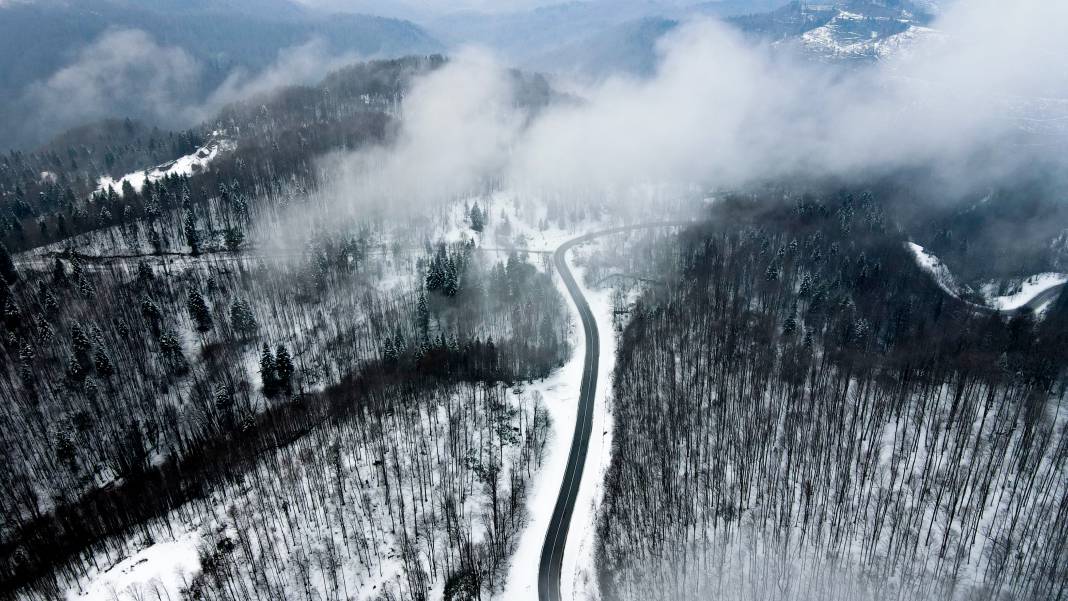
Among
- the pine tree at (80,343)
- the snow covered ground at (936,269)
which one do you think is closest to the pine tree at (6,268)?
the pine tree at (80,343)

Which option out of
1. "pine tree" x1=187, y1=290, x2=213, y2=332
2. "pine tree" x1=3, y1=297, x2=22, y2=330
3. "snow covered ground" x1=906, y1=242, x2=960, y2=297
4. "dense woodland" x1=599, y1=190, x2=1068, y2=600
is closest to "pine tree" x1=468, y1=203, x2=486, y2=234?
"dense woodland" x1=599, y1=190, x2=1068, y2=600

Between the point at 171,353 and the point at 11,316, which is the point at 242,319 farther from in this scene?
the point at 11,316

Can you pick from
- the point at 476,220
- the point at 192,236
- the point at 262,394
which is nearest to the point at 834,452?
the point at 262,394

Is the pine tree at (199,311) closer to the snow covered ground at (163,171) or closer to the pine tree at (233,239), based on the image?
the pine tree at (233,239)

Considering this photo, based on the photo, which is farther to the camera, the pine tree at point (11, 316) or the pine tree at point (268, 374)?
the pine tree at point (268, 374)

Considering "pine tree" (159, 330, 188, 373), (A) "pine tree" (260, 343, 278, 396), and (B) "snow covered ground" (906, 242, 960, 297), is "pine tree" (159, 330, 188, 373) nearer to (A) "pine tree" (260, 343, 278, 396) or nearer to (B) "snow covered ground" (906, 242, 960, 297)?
(A) "pine tree" (260, 343, 278, 396)
